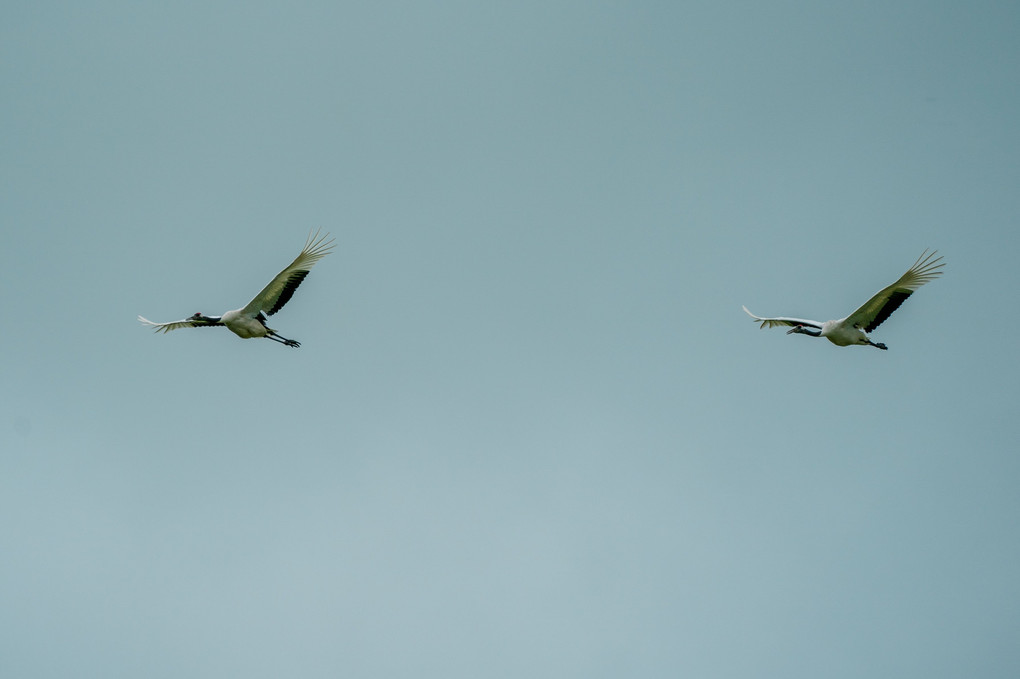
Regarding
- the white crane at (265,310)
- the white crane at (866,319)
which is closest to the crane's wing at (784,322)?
the white crane at (866,319)

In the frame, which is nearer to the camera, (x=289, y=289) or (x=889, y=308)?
(x=289, y=289)

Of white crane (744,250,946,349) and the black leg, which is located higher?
white crane (744,250,946,349)

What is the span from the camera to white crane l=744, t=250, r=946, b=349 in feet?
126

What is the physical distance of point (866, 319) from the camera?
40938 mm

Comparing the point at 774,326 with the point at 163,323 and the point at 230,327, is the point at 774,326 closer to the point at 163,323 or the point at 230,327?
the point at 230,327

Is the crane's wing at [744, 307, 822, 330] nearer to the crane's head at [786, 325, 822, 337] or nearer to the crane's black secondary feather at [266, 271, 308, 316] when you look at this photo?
the crane's head at [786, 325, 822, 337]

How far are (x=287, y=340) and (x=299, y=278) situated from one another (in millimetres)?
3741

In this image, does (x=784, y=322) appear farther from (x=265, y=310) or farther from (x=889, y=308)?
(x=265, y=310)

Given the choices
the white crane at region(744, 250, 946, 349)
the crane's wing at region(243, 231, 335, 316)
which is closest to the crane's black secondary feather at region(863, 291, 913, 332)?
the white crane at region(744, 250, 946, 349)

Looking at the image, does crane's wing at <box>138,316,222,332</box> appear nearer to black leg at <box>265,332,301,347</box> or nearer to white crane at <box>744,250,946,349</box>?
black leg at <box>265,332,301,347</box>

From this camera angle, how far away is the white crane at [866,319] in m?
38.5

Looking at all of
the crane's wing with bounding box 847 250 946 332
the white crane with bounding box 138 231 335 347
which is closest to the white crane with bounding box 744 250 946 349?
the crane's wing with bounding box 847 250 946 332

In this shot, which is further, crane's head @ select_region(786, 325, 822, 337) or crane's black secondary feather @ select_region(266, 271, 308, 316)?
crane's head @ select_region(786, 325, 822, 337)

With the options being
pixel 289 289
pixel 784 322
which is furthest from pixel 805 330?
pixel 289 289
